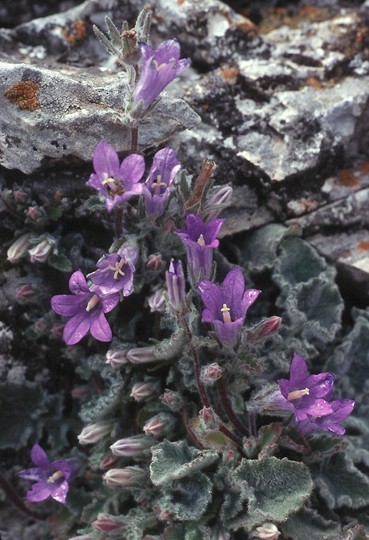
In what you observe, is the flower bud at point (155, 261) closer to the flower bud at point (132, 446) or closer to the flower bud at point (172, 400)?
the flower bud at point (172, 400)

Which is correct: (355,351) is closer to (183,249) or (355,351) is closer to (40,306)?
(183,249)

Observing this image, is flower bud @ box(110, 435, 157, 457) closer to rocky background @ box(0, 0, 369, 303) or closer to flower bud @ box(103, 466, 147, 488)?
flower bud @ box(103, 466, 147, 488)

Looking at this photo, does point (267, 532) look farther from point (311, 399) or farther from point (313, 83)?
point (313, 83)

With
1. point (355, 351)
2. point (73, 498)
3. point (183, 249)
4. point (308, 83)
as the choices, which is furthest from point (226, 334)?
point (308, 83)

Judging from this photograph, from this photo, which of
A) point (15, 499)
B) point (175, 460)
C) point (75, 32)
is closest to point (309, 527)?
point (175, 460)

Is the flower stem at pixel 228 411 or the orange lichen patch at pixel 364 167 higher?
the orange lichen patch at pixel 364 167

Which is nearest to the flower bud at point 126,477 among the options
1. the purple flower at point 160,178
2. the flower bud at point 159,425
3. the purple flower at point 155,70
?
the flower bud at point 159,425
